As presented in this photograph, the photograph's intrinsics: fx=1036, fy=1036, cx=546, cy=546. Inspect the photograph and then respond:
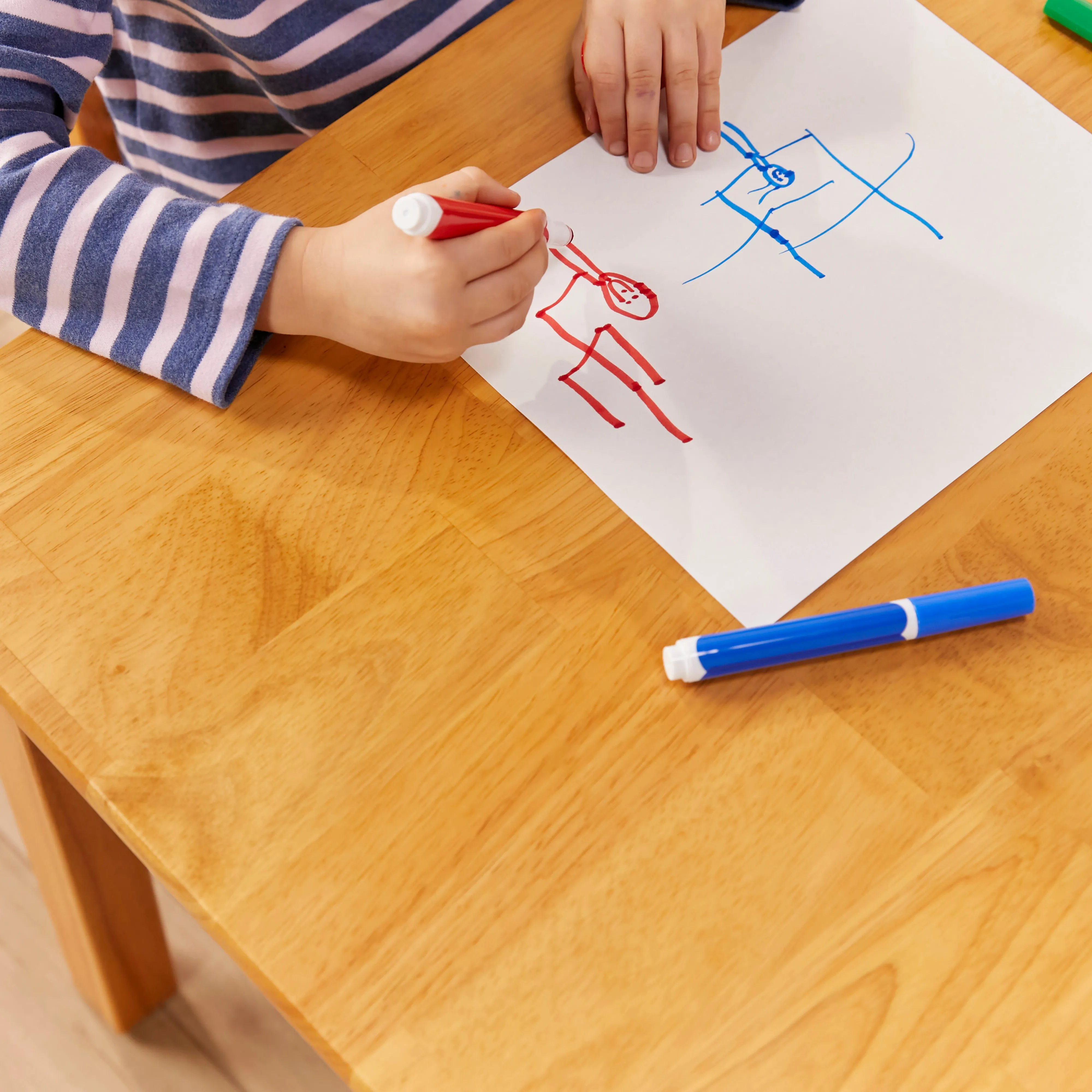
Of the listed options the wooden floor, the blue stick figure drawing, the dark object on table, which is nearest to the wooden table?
the blue stick figure drawing

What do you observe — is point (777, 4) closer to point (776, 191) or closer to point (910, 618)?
point (776, 191)

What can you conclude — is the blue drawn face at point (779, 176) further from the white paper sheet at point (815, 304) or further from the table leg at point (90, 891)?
the table leg at point (90, 891)

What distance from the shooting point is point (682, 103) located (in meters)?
0.50

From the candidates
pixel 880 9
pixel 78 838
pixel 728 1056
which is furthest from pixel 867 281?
pixel 78 838

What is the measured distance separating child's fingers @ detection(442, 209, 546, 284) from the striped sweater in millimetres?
83

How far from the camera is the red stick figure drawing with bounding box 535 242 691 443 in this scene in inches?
17.4

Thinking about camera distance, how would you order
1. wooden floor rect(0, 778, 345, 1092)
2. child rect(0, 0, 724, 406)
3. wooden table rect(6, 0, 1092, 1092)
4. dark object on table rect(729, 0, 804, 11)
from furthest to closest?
wooden floor rect(0, 778, 345, 1092) < dark object on table rect(729, 0, 804, 11) < child rect(0, 0, 724, 406) < wooden table rect(6, 0, 1092, 1092)

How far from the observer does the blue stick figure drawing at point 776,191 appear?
477mm

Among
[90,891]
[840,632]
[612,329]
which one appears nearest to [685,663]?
[840,632]

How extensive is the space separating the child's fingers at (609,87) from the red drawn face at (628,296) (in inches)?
3.2

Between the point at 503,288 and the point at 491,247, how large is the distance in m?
0.02

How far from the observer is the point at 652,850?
0.35 m

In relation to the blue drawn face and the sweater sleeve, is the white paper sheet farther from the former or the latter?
the sweater sleeve

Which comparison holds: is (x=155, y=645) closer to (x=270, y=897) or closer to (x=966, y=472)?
(x=270, y=897)
